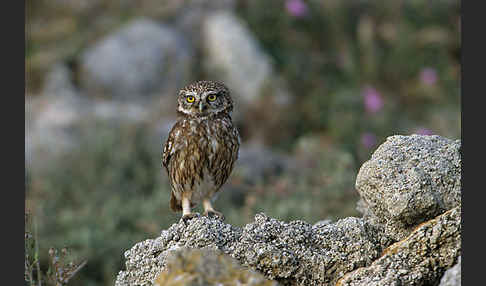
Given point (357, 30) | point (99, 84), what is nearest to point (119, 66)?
point (99, 84)

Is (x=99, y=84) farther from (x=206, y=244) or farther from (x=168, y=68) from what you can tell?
(x=206, y=244)

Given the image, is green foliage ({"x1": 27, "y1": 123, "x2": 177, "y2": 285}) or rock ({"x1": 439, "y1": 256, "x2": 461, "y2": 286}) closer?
rock ({"x1": 439, "y1": 256, "x2": 461, "y2": 286})

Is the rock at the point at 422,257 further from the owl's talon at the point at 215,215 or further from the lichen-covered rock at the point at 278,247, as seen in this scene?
the owl's talon at the point at 215,215

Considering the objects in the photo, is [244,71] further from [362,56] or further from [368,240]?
[368,240]

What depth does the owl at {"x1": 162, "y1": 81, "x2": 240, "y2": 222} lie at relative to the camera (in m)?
5.48

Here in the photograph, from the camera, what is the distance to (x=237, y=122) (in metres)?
12.3

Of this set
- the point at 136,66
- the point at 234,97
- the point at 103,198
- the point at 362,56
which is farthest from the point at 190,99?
the point at 362,56

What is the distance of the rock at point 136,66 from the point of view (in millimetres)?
12680

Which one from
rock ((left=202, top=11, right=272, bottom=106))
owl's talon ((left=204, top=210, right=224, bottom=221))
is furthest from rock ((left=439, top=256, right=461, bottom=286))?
rock ((left=202, top=11, right=272, bottom=106))

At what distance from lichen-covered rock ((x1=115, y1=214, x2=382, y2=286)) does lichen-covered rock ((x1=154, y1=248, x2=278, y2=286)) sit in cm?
69

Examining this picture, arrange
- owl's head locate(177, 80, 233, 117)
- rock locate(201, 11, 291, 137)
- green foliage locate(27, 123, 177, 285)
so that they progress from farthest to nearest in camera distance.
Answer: rock locate(201, 11, 291, 137)
green foliage locate(27, 123, 177, 285)
owl's head locate(177, 80, 233, 117)

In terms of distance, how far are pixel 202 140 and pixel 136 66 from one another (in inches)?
296

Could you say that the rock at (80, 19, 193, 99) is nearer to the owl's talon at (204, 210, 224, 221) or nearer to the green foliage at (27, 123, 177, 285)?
the green foliage at (27, 123, 177, 285)

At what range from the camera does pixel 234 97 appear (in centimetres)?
1243
